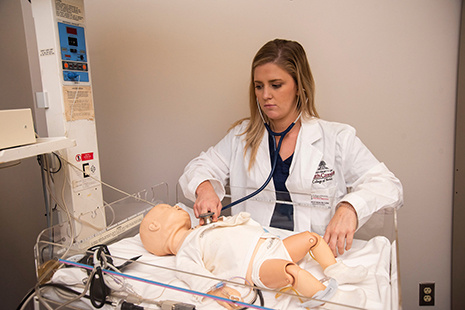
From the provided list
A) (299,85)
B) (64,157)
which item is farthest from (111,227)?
(299,85)

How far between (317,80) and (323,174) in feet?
1.89

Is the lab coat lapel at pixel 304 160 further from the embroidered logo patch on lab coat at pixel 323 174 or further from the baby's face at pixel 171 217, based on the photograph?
the baby's face at pixel 171 217

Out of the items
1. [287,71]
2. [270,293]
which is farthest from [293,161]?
[270,293]

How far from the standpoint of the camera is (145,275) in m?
1.02

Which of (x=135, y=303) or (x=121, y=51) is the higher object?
(x=121, y=51)

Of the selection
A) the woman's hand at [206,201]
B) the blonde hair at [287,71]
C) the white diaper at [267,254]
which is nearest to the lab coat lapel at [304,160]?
the blonde hair at [287,71]

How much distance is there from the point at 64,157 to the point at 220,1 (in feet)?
3.79

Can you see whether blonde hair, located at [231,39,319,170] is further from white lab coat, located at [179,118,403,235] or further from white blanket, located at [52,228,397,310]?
white blanket, located at [52,228,397,310]

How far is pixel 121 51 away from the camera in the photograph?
2178mm

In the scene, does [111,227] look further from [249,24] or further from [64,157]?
[249,24]

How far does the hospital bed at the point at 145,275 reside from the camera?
0.92 meters

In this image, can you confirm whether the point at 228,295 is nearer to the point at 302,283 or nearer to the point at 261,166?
the point at 302,283

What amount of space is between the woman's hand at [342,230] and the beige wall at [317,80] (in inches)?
27.7

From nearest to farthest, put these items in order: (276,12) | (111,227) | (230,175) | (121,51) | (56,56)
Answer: (56,56) → (111,227) → (230,175) → (276,12) → (121,51)
